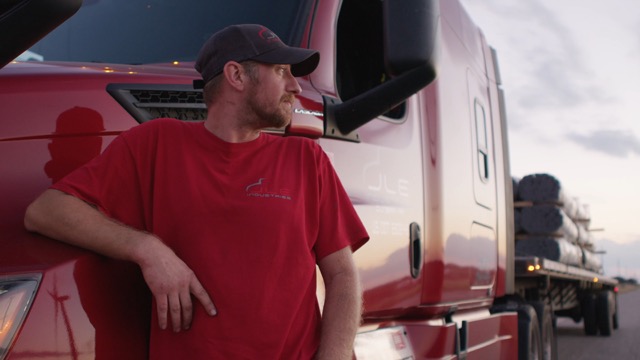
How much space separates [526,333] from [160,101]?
459 cm

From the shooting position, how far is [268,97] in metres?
2.38

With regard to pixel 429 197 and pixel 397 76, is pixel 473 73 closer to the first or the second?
pixel 429 197

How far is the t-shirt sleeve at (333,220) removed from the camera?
7.91ft

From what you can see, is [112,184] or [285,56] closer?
[112,184]

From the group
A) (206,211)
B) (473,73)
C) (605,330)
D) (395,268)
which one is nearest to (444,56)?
(473,73)

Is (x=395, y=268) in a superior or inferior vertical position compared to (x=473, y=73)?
inferior

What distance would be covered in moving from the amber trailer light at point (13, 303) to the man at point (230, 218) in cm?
18

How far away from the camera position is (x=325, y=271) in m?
2.44

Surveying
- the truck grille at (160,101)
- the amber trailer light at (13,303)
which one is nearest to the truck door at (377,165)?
the truck grille at (160,101)

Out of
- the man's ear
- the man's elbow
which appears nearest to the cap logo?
the man's ear

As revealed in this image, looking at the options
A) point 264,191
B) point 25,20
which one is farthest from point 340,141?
point 25,20

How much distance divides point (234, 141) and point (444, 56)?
233 centimetres

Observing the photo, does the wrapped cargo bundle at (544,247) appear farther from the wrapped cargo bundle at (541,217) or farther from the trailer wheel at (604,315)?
the trailer wheel at (604,315)

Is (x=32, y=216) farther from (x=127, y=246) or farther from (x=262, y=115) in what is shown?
(x=262, y=115)
